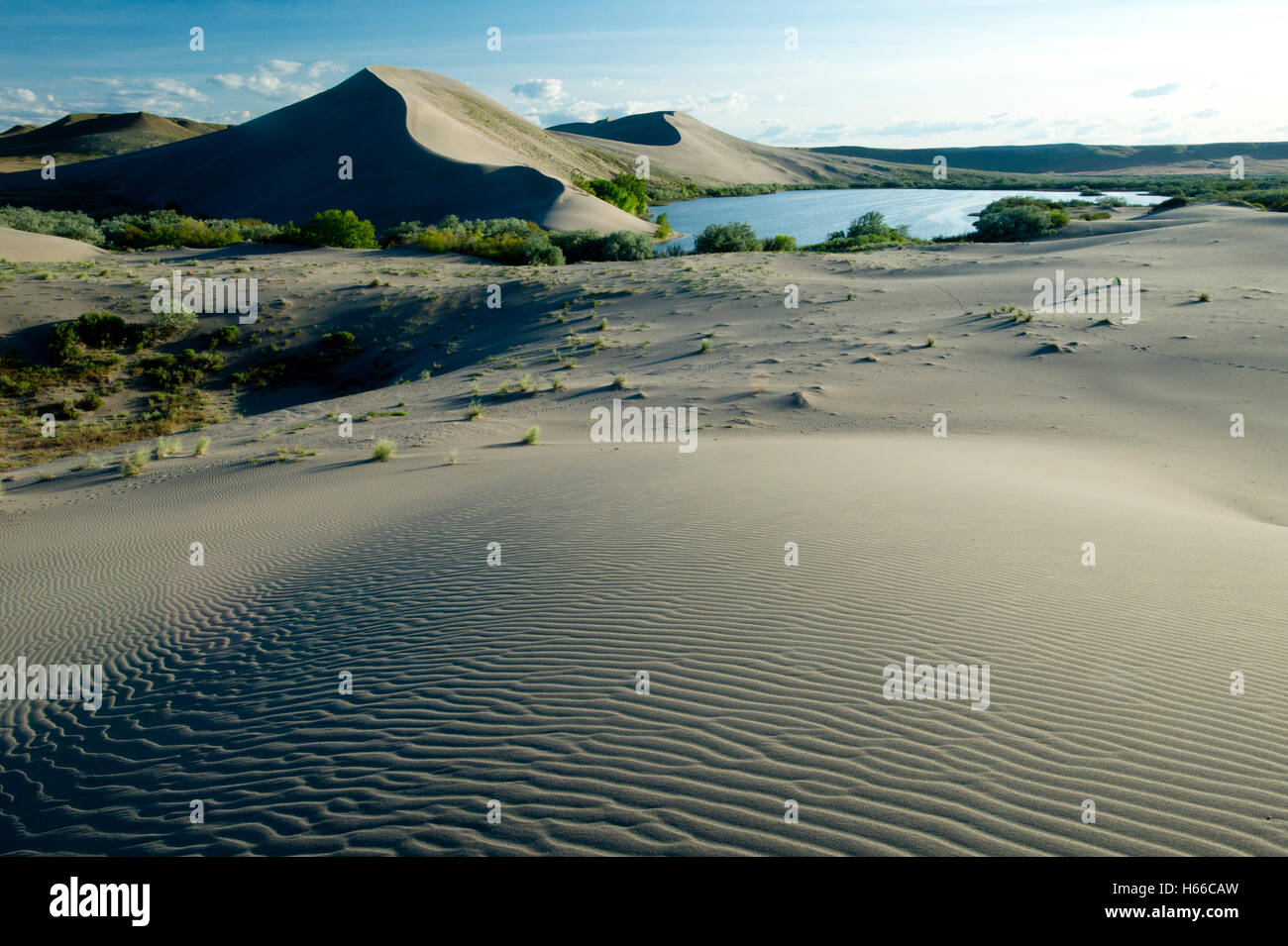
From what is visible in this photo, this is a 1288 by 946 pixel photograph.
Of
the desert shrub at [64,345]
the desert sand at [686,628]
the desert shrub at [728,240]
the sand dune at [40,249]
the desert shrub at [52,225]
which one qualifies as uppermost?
the desert shrub at [52,225]

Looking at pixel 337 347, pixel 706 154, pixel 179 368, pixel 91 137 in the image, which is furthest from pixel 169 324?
pixel 706 154

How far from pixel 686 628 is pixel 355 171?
209 feet

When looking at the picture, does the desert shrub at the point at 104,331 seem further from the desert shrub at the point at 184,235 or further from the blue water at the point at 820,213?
the blue water at the point at 820,213

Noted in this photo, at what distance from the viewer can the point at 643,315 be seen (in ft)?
74.8

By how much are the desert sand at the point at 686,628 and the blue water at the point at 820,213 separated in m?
36.0

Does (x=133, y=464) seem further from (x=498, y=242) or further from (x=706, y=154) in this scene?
(x=706, y=154)

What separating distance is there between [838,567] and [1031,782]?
284 centimetres

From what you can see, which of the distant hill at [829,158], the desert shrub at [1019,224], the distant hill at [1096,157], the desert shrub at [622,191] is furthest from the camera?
the distant hill at [1096,157]

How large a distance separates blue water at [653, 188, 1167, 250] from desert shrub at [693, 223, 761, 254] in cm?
622

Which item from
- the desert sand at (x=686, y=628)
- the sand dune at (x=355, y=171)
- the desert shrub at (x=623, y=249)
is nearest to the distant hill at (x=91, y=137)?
the sand dune at (x=355, y=171)

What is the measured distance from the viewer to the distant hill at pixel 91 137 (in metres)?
95.1

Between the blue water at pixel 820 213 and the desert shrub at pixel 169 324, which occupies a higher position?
the blue water at pixel 820 213

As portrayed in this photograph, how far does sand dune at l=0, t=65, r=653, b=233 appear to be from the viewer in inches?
2056
